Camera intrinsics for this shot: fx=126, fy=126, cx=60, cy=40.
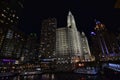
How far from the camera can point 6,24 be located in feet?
303

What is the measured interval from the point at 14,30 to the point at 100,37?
7566 cm

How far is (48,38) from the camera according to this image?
161m

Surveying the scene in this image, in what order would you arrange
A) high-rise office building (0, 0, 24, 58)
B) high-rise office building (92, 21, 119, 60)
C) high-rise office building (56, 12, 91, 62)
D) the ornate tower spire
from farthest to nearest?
the ornate tower spire, high-rise office building (56, 12, 91, 62), high-rise office building (92, 21, 119, 60), high-rise office building (0, 0, 24, 58)

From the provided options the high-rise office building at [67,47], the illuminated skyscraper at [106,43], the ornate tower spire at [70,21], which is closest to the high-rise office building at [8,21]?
the high-rise office building at [67,47]

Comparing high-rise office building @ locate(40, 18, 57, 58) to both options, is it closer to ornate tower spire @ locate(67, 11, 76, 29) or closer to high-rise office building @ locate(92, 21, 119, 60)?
ornate tower spire @ locate(67, 11, 76, 29)

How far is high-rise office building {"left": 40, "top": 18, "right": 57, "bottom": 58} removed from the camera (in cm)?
14671

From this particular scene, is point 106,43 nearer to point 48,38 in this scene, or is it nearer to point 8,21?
point 48,38

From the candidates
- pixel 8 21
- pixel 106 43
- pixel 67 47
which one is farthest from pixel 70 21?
pixel 8 21

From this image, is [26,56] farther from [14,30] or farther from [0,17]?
[0,17]

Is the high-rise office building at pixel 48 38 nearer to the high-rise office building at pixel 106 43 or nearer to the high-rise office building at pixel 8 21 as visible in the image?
the high-rise office building at pixel 8 21

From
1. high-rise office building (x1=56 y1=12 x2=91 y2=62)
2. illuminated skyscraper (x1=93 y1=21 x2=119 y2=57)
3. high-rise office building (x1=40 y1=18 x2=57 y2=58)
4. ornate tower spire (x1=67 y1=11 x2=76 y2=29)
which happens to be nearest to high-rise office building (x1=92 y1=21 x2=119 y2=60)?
illuminated skyscraper (x1=93 y1=21 x2=119 y2=57)

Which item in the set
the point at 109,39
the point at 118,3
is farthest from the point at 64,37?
the point at 118,3

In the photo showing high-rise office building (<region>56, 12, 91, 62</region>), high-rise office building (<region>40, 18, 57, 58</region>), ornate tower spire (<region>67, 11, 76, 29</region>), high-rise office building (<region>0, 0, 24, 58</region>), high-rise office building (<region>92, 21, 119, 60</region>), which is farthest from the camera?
ornate tower spire (<region>67, 11, 76, 29</region>)

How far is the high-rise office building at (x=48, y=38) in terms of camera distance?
481 feet
